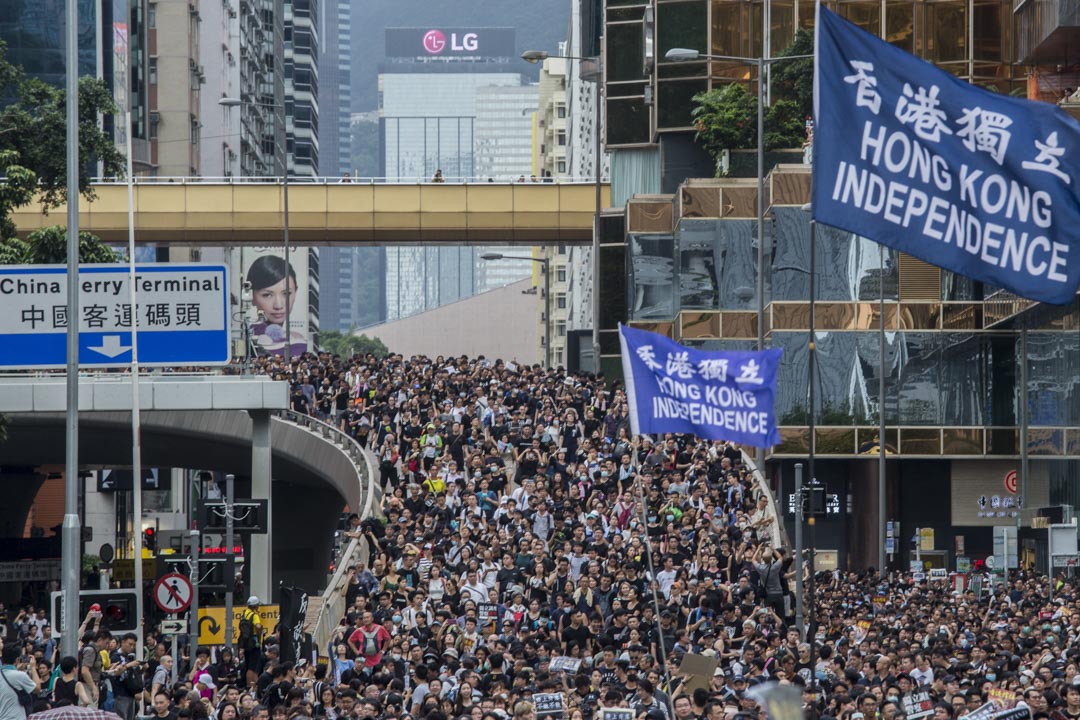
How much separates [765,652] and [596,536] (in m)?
5.34

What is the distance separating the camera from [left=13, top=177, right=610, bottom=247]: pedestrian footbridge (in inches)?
2758

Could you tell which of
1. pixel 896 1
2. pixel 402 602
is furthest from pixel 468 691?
pixel 896 1

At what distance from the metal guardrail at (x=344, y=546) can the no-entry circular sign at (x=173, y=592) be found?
3.74 meters

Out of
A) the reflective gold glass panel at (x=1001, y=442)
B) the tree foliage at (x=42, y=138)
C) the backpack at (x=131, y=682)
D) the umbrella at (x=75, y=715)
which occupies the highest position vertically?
the tree foliage at (x=42, y=138)

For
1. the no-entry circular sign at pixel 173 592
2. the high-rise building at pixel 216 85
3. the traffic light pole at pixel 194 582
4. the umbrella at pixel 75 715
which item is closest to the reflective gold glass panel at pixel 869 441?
the traffic light pole at pixel 194 582

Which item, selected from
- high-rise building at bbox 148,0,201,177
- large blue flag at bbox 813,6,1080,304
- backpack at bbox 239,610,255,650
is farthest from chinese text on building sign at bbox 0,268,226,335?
high-rise building at bbox 148,0,201,177

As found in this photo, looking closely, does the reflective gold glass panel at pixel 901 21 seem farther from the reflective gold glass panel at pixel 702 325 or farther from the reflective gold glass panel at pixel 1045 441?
the reflective gold glass panel at pixel 1045 441

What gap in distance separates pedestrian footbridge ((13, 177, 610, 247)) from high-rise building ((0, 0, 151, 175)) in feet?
14.5

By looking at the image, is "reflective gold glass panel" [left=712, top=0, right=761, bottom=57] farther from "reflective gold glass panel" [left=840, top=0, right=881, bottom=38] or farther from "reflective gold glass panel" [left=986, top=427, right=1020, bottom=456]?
"reflective gold glass panel" [left=986, top=427, right=1020, bottom=456]

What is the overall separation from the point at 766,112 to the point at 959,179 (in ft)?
153

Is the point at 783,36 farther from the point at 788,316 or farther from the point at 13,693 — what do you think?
the point at 13,693

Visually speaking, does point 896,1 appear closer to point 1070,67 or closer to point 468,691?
point 1070,67

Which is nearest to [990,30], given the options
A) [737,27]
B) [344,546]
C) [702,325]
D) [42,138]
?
[737,27]

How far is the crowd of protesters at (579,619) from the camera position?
663 inches
